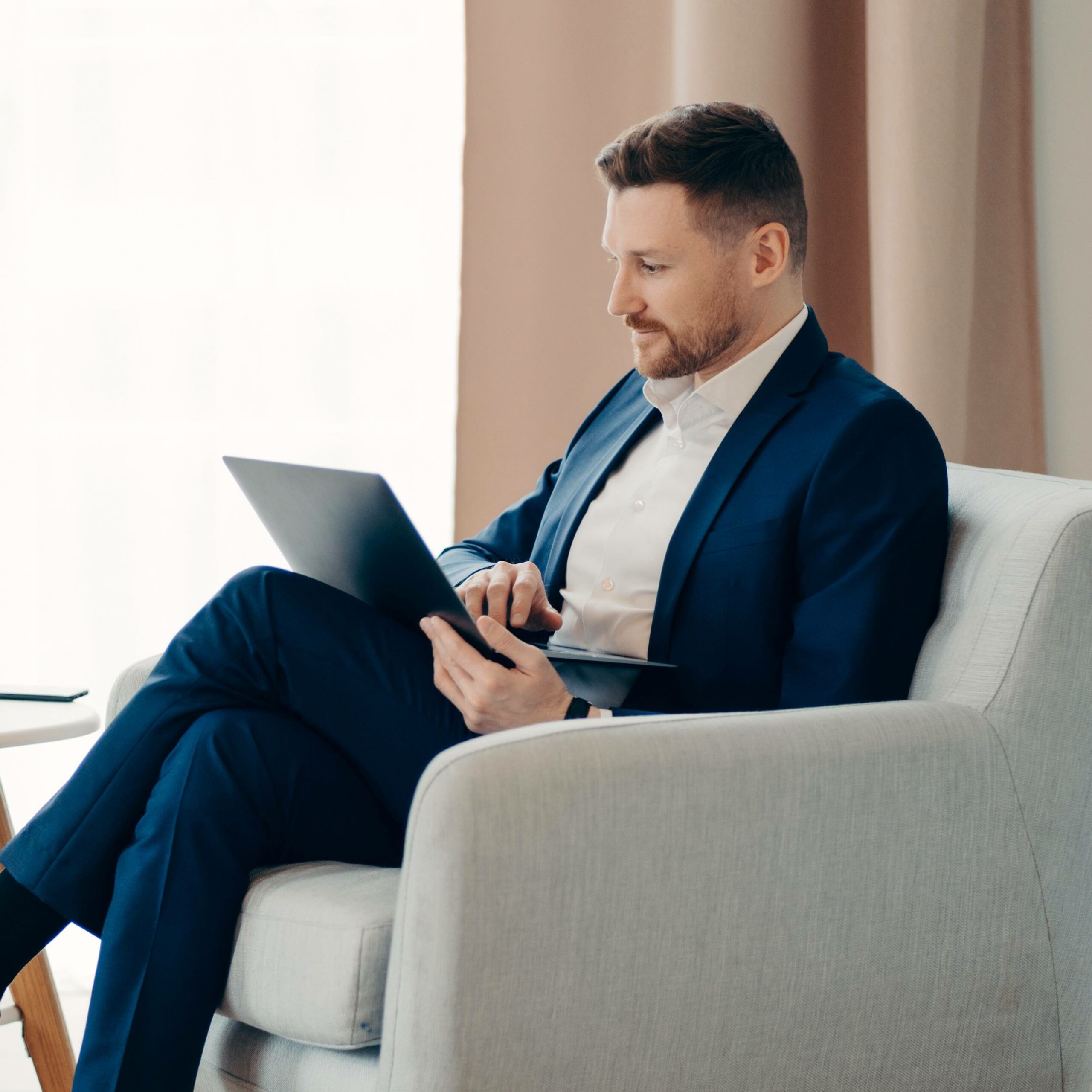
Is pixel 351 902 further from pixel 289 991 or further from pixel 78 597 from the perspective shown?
pixel 78 597

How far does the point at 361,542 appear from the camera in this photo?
1.16m

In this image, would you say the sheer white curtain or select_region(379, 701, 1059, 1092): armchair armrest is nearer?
select_region(379, 701, 1059, 1092): armchair armrest

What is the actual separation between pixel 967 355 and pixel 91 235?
62.7 inches

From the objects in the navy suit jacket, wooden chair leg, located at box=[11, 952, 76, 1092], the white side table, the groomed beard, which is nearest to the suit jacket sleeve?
the navy suit jacket

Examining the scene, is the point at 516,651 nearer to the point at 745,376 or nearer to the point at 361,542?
the point at 361,542

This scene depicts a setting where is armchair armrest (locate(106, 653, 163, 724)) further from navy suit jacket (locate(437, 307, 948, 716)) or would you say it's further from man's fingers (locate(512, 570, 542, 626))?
navy suit jacket (locate(437, 307, 948, 716))

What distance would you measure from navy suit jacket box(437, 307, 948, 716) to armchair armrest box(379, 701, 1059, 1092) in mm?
103

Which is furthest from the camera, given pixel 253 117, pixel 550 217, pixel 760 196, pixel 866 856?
pixel 253 117

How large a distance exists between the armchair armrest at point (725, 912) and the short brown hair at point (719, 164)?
59 centimetres

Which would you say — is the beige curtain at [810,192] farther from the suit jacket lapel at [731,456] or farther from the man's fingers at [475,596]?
the man's fingers at [475,596]

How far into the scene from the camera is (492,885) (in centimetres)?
87

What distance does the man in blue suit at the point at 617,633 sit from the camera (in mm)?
1081

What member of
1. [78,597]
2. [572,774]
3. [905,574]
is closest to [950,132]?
[905,574]

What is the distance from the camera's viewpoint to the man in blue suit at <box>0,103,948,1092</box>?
108 centimetres
